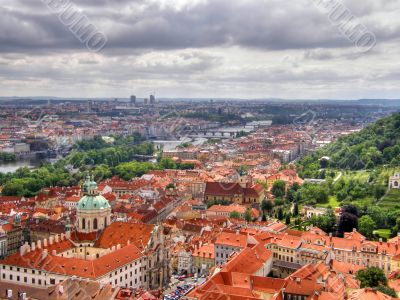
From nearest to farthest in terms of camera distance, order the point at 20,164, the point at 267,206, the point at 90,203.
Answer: the point at 90,203
the point at 267,206
the point at 20,164

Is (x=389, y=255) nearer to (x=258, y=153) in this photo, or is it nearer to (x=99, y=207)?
(x=99, y=207)

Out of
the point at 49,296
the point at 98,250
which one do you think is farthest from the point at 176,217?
the point at 49,296

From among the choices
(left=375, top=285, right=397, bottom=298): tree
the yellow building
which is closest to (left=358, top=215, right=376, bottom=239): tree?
the yellow building

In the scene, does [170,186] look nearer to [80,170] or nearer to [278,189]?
[278,189]

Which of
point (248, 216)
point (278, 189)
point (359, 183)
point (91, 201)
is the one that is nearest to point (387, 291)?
point (91, 201)

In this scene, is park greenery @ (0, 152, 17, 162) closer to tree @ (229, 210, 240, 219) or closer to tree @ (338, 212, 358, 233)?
tree @ (229, 210, 240, 219)
